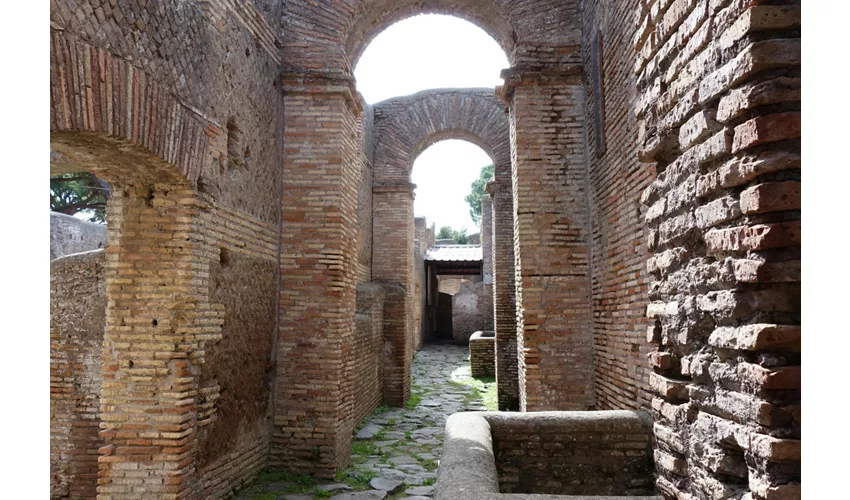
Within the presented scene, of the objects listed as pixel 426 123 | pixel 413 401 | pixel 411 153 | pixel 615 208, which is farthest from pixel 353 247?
pixel 426 123

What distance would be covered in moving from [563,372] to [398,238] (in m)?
5.65

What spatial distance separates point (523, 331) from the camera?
6328 mm

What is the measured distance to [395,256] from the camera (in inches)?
440

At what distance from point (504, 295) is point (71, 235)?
9.50 metres

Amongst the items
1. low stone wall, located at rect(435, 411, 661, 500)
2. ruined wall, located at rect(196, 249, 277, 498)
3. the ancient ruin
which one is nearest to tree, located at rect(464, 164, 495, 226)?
the ancient ruin

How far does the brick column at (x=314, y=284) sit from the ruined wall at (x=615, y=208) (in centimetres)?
291

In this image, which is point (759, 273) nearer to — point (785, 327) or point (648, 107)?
point (785, 327)

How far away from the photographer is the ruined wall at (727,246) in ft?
4.54

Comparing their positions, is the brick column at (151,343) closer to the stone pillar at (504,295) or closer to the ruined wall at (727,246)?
the ruined wall at (727,246)

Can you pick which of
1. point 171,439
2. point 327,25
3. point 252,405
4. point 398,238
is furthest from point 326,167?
point 398,238

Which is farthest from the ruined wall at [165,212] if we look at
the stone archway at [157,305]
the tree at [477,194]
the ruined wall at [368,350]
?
the tree at [477,194]

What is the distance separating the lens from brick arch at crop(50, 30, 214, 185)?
10.6 ft

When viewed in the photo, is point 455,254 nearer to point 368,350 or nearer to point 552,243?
point 368,350

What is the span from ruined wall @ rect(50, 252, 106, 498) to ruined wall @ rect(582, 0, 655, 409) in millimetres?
5236
